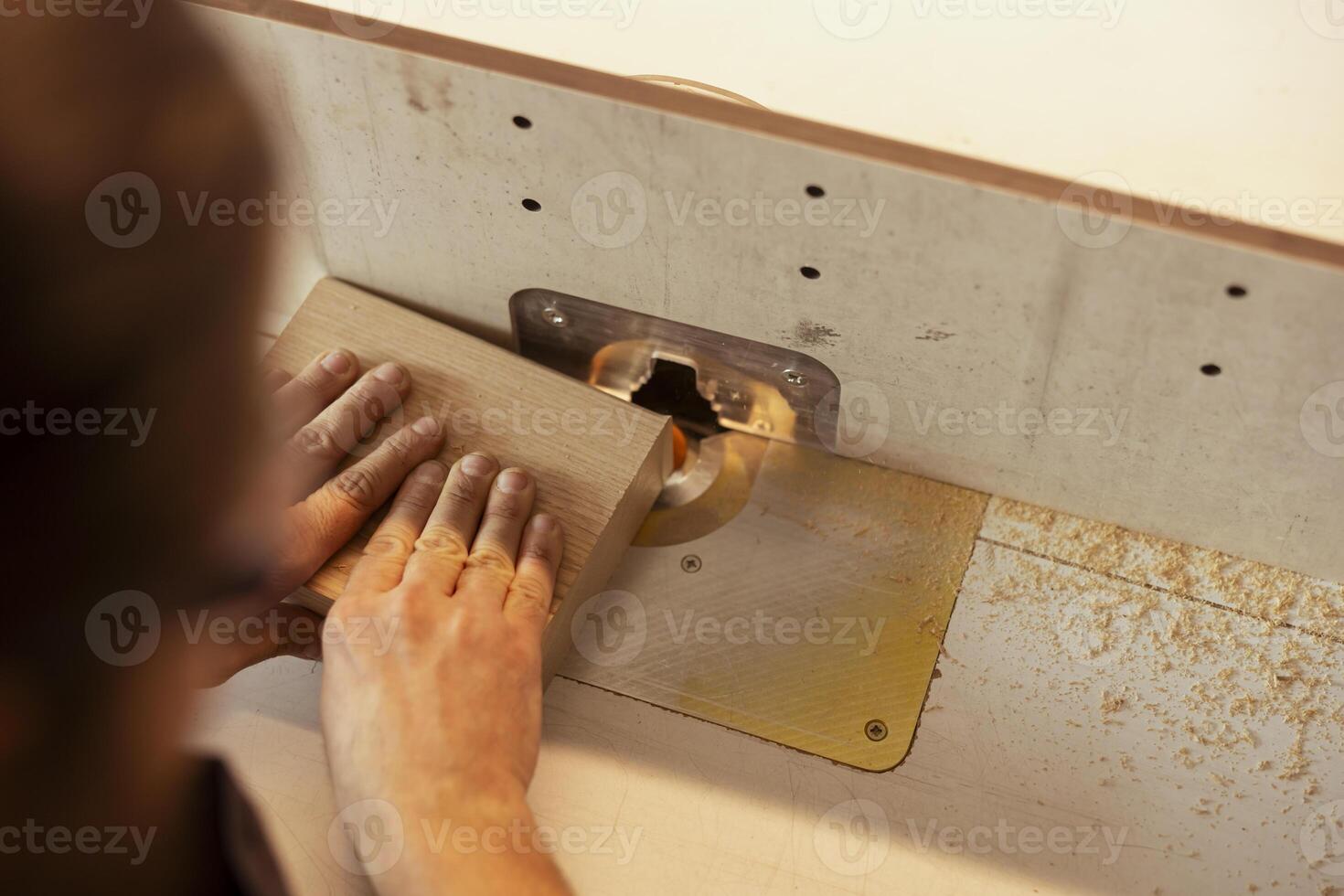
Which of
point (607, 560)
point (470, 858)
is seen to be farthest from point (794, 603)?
point (470, 858)

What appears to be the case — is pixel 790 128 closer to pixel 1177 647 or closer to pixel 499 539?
pixel 499 539

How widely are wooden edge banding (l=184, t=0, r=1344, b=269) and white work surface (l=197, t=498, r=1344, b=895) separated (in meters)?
0.42

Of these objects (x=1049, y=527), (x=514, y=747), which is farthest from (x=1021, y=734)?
(x=514, y=747)

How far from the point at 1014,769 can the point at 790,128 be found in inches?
23.8

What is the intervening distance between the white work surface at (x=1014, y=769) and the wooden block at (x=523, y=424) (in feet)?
0.42

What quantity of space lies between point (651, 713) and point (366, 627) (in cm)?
29

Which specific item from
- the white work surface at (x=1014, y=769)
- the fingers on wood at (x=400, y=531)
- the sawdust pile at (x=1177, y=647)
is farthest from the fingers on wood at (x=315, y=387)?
the sawdust pile at (x=1177, y=647)

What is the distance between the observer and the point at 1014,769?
1.06 meters

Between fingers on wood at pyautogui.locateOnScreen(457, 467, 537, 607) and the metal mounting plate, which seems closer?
fingers on wood at pyautogui.locateOnScreen(457, 467, 537, 607)

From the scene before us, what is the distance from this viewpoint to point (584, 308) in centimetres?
120

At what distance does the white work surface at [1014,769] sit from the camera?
39.8 inches

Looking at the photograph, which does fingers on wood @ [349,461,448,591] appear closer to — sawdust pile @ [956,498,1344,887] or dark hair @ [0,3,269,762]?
dark hair @ [0,3,269,762]

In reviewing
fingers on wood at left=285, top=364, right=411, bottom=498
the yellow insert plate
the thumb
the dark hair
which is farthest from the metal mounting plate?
the dark hair

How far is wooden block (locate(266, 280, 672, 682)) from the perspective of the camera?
109 cm
